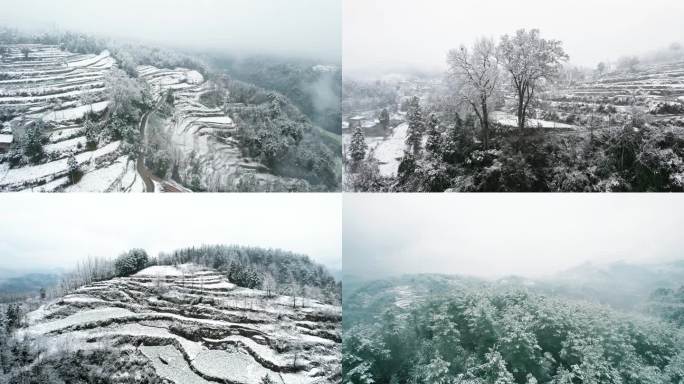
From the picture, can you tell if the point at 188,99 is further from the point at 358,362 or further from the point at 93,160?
the point at 358,362

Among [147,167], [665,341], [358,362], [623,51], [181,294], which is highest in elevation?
[623,51]

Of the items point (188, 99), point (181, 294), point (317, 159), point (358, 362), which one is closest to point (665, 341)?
point (358, 362)

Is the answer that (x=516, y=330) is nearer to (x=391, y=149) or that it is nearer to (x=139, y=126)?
(x=391, y=149)

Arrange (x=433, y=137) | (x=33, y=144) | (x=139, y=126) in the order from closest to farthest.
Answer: (x=33, y=144)
(x=139, y=126)
(x=433, y=137)

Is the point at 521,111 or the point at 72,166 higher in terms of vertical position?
the point at 521,111

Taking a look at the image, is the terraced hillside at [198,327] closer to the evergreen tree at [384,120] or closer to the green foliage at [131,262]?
the green foliage at [131,262]

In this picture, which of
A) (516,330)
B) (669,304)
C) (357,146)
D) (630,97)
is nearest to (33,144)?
(357,146)

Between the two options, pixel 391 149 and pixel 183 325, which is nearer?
pixel 183 325
